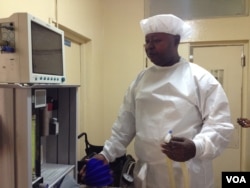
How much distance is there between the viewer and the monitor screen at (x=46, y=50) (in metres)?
1.08

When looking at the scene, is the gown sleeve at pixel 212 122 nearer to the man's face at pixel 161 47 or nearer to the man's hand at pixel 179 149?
the man's hand at pixel 179 149

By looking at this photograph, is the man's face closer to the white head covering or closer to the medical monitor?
the white head covering

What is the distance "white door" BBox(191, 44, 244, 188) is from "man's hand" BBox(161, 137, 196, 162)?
1846mm

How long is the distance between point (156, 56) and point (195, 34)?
1.50m

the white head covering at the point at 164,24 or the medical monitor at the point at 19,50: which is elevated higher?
Result: the white head covering at the point at 164,24

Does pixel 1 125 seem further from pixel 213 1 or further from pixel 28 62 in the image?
pixel 213 1

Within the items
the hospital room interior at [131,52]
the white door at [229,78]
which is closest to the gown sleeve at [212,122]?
the hospital room interior at [131,52]

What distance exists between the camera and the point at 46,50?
4.08 feet

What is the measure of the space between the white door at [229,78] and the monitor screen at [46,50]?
198cm

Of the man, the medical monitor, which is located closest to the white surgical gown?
the man

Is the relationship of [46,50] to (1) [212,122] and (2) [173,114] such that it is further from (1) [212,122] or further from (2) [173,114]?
(1) [212,122]

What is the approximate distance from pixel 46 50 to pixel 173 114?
0.72 metres

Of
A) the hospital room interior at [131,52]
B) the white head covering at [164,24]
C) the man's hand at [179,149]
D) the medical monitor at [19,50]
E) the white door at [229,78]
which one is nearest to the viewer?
the medical monitor at [19,50]

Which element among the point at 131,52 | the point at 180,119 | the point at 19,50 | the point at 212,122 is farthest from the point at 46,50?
the point at 131,52
